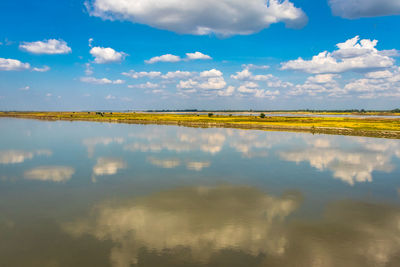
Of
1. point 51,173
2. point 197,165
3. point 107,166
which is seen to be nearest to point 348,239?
point 197,165

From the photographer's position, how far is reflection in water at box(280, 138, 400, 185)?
25.2 m

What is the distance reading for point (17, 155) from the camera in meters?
33.4

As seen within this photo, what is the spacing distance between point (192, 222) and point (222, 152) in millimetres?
23608

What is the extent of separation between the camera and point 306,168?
27.5 meters

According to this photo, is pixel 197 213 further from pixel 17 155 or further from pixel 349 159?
pixel 17 155

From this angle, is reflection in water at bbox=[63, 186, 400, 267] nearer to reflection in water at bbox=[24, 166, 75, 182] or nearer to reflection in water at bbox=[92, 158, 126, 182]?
reflection in water at bbox=[92, 158, 126, 182]

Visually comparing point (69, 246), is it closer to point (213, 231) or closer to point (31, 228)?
point (31, 228)

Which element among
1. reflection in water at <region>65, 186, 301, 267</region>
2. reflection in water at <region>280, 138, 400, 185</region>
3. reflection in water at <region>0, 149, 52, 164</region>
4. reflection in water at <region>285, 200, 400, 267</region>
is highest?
reflection in water at <region>0, 149, 52, 164</region>

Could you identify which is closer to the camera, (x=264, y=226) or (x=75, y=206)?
(x=264, y=226)

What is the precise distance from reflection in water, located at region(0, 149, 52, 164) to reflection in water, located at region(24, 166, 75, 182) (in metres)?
6.49

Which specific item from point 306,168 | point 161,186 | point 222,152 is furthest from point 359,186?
point 222,152

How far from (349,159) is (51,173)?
34162mm

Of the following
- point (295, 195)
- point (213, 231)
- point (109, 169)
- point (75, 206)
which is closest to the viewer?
point (213, 231)

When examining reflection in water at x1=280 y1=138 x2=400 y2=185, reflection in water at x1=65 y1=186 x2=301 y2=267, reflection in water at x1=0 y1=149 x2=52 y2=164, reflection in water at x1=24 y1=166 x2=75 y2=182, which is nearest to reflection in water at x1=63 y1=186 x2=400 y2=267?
reflection in water at x1=65 y1=186 x2=301 y2=267
